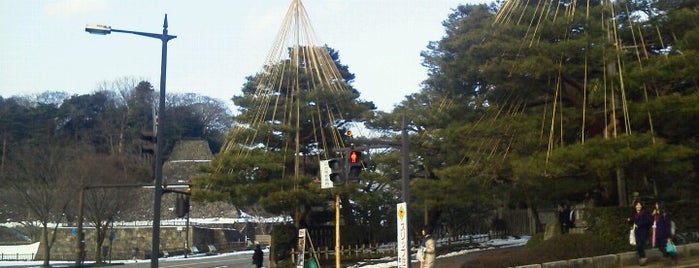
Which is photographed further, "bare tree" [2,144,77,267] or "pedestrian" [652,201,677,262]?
"bare tree" [2,144,77,267]

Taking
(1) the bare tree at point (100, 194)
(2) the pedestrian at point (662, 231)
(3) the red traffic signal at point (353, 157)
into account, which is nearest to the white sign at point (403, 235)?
(3) the red traffic signal at point (353, 157)

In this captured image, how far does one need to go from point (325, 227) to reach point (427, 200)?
782cm

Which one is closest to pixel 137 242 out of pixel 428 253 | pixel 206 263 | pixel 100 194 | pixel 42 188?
pixel 100 194

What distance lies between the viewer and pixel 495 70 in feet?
72.2

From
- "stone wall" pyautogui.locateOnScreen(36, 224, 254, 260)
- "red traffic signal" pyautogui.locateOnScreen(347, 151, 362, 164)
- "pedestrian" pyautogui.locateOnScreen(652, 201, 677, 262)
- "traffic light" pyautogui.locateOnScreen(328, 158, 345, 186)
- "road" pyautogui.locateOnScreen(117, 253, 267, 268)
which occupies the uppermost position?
"red traffic signal" pyautogui.locateOnScreen(347, 151, 362, 164)

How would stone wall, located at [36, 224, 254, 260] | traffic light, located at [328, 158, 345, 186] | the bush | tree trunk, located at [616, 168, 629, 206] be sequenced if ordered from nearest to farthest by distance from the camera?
1. traffic light, located at [328, 158, 345, 186]
2. the bush
3. tree trunk, located at [616, 168, 629, 206]
4. stone wall, located at [36, 224, 254, 260]

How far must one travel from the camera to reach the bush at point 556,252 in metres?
19.6

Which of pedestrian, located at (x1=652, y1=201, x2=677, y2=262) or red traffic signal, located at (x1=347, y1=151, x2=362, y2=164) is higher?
red traffic signal, located at (x1=347, y1=151, x2=362, y2=164)

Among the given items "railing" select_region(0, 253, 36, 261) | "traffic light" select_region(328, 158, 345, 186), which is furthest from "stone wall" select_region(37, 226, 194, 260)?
"traffic light" select_region(328, 158, 345, 186)

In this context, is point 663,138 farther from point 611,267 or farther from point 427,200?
point 427,200

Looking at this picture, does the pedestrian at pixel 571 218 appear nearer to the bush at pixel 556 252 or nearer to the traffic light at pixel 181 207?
the bush at pixel 556 252

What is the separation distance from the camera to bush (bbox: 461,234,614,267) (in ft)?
64.2

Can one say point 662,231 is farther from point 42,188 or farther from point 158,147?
point 42,188

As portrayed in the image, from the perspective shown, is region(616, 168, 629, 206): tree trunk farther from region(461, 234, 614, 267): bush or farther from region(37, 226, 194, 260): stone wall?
region(37, 226, 194, 260): stone wall
